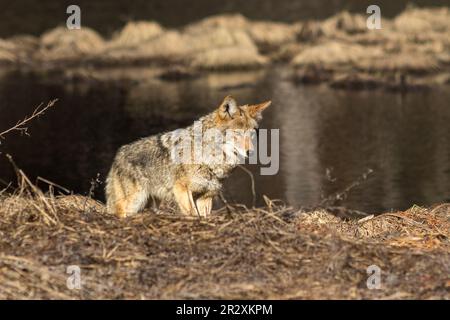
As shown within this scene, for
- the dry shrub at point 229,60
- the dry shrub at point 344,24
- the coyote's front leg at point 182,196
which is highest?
the dry shrub at point 344,24

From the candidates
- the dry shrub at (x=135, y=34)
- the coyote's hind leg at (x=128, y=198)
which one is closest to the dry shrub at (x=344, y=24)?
the dry shrub at (x=135, y=34)

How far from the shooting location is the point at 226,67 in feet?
167

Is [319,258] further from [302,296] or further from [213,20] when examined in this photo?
[213,20]

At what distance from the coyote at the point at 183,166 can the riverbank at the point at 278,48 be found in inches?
1300

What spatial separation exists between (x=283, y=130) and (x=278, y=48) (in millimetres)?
23551

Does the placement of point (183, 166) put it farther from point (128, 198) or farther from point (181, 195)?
point (128, 198)

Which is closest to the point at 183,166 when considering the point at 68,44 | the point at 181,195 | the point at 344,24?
the point at 181,195

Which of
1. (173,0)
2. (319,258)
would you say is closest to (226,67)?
(173,0)

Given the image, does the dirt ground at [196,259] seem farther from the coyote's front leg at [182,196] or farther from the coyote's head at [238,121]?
the coyote's front leg at [182,196]

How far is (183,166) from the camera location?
10.8 m

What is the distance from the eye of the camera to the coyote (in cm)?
1050

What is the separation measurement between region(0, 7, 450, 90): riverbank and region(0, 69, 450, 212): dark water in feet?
8.45

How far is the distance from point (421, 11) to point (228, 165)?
49.6 metres

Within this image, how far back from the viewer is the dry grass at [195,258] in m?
7.23
